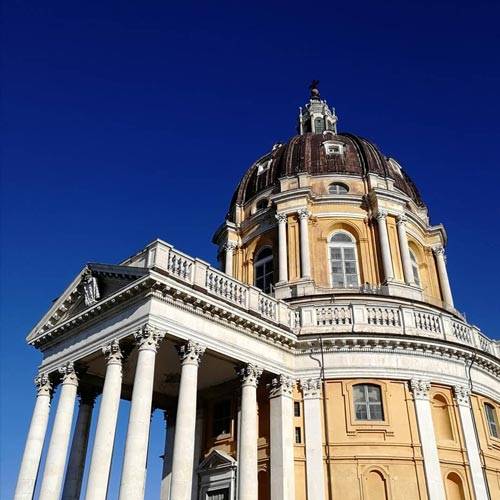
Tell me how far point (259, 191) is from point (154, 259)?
46.9ft

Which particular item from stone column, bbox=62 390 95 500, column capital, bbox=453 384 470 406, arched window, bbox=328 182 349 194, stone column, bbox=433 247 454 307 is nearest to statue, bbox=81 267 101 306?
stone column, bbox=62 390 95 500

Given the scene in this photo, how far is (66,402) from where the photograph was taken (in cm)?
1755

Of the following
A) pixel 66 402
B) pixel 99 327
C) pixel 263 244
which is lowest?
pixel 66 402

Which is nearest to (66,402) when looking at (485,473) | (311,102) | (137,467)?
(137,467)

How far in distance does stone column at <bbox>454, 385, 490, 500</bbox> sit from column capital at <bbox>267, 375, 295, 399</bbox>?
5.76 metres

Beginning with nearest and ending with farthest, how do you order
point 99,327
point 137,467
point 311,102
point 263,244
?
point 137,467
point 99,327
point 263,244
point 311,102

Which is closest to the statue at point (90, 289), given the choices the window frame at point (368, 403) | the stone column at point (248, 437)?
the stone column at point (248, 437)

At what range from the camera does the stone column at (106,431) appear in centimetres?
1444

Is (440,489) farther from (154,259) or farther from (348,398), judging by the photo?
(154,259)

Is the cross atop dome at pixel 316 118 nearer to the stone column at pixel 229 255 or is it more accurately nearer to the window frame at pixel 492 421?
the stone column at pixel 229 255

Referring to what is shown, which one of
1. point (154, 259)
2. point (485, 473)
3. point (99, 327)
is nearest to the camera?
point (154, 259)

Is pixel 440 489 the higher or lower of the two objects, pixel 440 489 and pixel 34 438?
the lower

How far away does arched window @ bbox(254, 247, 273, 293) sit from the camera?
86.5 ft

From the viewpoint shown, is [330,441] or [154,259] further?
[330,441]
